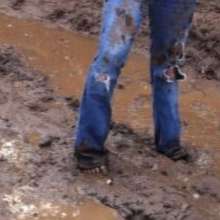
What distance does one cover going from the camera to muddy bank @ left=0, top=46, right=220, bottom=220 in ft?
11.6

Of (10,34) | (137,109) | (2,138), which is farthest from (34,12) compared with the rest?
(2,138)

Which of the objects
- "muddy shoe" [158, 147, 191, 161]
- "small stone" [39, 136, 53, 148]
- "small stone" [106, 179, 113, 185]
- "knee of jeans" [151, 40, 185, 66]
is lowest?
"small stone" [39, 136, 53, 148]

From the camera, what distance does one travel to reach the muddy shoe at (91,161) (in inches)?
144

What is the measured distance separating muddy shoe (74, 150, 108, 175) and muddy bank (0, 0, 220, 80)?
1896mm

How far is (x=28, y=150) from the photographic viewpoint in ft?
13.1

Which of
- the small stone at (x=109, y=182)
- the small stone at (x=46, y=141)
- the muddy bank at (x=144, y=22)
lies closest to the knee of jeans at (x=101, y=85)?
the small stone at (x=109, y=182)

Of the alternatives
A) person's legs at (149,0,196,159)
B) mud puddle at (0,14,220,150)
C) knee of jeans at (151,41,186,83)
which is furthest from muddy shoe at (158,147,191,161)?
knee of jeans at (151,41,186,83)

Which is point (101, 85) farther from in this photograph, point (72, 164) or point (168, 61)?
point (72, 164)

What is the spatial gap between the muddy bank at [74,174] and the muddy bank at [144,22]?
1.33m

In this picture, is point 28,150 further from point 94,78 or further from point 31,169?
point 94,78

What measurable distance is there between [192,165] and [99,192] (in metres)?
0.72

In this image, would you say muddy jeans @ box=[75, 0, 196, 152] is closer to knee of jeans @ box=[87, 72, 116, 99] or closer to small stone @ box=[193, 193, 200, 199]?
knee of jeans @ box=[87, 72, 116, 99]

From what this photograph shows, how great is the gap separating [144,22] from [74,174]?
2599 millimetres

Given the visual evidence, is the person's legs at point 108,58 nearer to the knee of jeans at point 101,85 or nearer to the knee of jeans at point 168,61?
the knee of jeans at point 101,85
